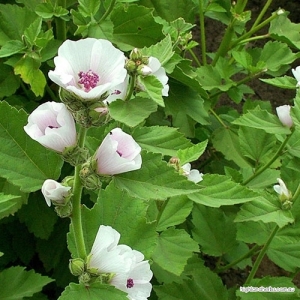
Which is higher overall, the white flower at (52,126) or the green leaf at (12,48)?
the white flower at (52,126)

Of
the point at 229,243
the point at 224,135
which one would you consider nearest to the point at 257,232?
the point at 229,243

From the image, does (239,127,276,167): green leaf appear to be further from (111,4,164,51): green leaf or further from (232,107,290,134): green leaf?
(111,4,164,51): green leaf

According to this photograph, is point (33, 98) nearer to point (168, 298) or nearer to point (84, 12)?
point (84, 12)

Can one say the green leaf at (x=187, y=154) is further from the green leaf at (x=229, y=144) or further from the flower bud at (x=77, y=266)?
the green leaf at (x=229, y=144)

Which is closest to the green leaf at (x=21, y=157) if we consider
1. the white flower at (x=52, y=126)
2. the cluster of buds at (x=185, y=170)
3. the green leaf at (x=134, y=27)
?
the white flower at (x=52, y=126)

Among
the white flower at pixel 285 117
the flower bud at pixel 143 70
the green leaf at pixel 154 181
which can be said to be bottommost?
the white flower at pixel 285 117
